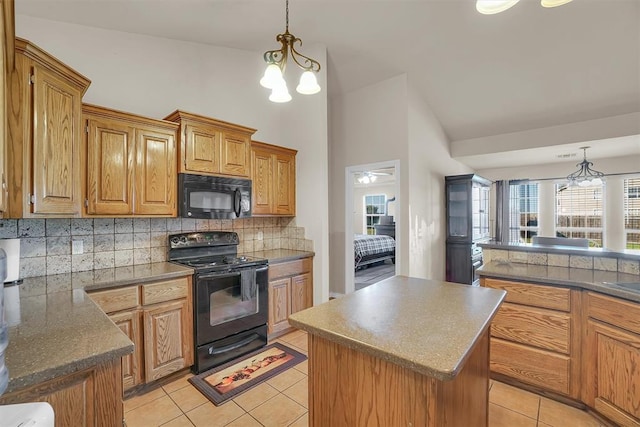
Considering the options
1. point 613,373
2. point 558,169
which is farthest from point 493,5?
point 558,169

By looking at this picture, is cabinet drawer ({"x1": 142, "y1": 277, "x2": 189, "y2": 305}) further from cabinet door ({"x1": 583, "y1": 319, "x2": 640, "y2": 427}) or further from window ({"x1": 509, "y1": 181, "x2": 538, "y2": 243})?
window ({"x1": 509, "y1": 181, "x2": 538, "y2": 243})

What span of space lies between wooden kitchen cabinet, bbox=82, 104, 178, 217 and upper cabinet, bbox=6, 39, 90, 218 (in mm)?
264

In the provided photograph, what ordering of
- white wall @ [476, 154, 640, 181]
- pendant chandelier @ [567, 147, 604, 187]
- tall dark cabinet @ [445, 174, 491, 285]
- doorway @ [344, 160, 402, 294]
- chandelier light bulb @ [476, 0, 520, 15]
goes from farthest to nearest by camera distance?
white wall @ [476, 154, 640, 181], pendant chandelier @ [567, 147, 604, 187], tall dark cabinet @ [445, 174, 491, 285], doorway @ [344, 160, 402, 294], chandelier light bulb @ [476, 0, 520, 15]

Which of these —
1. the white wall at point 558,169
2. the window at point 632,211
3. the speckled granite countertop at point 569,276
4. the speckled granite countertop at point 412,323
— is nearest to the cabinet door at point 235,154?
the speckled granite countertop at point 412,323

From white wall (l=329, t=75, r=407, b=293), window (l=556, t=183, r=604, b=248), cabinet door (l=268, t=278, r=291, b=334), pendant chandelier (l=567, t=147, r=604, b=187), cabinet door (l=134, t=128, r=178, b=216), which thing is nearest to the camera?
cabinet door (l=134, t=128, r=178, b=216)

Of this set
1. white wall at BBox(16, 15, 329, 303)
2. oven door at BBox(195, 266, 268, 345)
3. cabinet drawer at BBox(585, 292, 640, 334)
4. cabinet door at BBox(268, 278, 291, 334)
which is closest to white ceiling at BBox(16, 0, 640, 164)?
white wall at BBox(16, 15, 329, 303)

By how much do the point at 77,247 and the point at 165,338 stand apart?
100cm

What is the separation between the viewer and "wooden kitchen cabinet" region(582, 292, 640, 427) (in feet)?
5.52

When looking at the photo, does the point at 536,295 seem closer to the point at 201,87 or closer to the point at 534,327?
the point at 534,327

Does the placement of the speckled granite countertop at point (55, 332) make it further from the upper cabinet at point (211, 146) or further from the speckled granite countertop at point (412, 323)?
the upper cabinet at point (211, 146)

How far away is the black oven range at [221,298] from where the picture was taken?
241cm

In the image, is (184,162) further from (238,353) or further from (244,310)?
(238,353)

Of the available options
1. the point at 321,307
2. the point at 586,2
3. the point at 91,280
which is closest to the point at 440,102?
the point at 586,2

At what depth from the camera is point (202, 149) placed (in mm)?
2678
